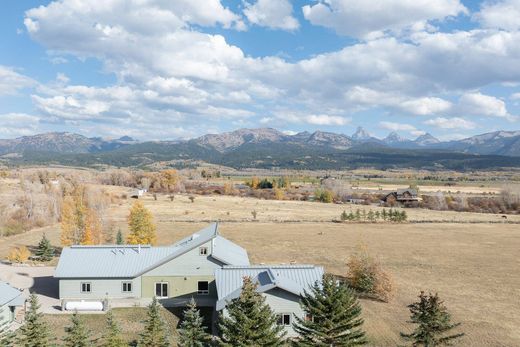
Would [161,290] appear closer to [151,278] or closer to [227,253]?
[151,278]

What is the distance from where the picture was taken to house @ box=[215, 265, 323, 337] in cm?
3050

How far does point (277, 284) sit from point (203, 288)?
30.5ft

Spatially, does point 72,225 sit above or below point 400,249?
above

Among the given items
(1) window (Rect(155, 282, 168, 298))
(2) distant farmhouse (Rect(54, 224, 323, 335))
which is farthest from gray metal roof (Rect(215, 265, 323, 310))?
(1) window (Rect(155, 282, 168, 298))

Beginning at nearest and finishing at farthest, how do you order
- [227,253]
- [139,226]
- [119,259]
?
[119,259]
[227,253]
[139,226]

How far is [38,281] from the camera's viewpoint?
4206 centimetres

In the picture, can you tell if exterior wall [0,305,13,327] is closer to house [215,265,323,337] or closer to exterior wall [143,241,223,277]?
exterior wall [143,241,223,277]

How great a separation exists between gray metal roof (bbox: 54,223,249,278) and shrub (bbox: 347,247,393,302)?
1056cm

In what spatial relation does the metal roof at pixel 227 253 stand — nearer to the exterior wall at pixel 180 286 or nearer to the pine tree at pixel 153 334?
the exterior wall at pixel 180 286

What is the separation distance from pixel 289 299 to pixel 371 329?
21.1 ft

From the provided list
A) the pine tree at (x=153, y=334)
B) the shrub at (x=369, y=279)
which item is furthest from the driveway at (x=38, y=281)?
the shrub at (x=369, y=279)

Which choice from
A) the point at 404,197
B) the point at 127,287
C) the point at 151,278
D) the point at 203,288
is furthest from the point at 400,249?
the point at 404,197

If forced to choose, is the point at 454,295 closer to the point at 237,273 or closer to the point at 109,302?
the point at 237,273

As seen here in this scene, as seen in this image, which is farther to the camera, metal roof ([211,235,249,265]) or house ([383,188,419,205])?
house ([383,188,419,205])
